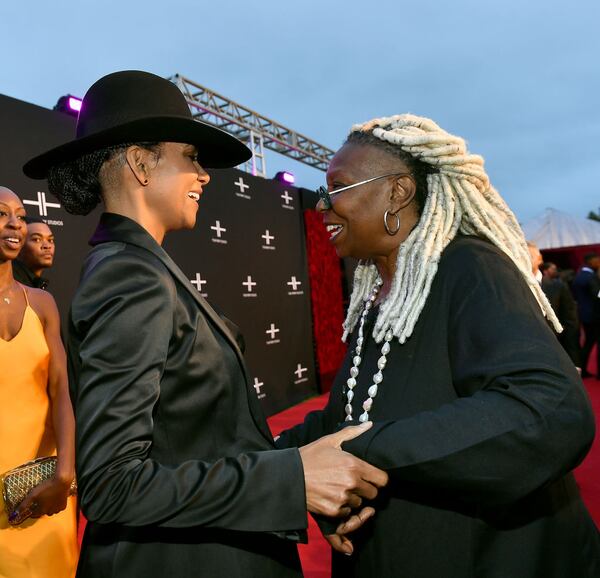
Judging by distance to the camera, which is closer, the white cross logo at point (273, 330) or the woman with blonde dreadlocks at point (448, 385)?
the woman with blonde dreadlocks at point (448, 385)

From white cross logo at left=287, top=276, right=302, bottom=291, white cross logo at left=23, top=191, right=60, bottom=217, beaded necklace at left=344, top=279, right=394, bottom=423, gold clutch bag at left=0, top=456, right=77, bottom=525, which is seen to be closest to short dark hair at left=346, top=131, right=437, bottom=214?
beaded necklace at left=344, top=279, right=394, bottom=423

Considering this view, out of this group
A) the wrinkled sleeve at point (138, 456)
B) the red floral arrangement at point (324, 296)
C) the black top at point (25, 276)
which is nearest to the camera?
the wrinkled sleeve at point (138, 456)

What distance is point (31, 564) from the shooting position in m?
1.87

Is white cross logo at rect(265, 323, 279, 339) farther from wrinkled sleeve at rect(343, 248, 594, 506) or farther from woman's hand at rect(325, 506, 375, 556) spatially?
wrinkled sleeve at rect(343, 248, 594, 506)

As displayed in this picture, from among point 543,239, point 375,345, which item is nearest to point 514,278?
point 375,345

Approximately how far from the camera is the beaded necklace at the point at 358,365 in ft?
4.44

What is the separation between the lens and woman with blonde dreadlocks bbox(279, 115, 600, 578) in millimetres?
999

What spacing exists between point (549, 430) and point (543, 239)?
17588 millimetres

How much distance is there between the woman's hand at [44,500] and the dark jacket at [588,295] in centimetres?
767

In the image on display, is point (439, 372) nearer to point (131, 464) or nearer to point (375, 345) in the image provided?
point (375, 345)

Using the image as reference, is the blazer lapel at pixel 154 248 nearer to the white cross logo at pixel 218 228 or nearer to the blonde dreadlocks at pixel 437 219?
the blonde dreadlocks at pixel 437 219

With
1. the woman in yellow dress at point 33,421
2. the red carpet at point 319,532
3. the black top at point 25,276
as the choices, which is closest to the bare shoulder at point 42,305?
the woman in yellow dress at point 33,421

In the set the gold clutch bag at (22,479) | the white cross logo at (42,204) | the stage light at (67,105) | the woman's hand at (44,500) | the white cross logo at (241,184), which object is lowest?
the woman's hand at (44,500)

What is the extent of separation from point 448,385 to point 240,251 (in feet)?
16.7
